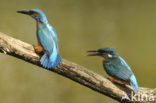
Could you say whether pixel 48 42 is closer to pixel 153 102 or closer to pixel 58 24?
pixel 153 102

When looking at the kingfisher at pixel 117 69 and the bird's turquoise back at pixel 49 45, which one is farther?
the kingfisher at pixel 117 69

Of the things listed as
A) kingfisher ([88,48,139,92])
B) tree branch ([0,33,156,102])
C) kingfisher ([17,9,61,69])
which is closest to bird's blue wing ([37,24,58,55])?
kingfisher ([17,9,61,69])

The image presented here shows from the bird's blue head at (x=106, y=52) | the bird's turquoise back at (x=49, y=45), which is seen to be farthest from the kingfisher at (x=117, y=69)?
the bird's turquoise back at (x=49, y=45)

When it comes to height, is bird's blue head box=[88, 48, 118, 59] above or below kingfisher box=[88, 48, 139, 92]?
above

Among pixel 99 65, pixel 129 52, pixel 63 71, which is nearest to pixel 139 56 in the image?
pixel 129 52

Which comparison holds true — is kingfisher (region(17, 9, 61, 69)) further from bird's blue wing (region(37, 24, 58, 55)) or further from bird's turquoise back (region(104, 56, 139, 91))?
bird's turquoise back (region(104, 56, 139, 91))

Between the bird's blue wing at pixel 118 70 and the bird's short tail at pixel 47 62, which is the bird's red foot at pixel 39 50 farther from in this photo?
the bird's blue wing at pixel 118 70
